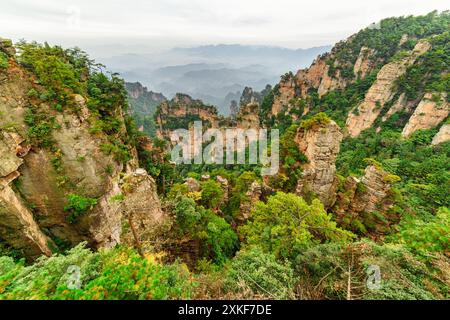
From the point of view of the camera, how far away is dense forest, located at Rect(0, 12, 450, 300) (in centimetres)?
616

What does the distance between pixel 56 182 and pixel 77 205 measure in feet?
5.90

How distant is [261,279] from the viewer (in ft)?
24.1


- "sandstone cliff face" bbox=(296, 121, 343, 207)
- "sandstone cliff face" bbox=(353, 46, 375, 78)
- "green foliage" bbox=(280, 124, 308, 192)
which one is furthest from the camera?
"sandstone cliff face" bbox=(353, 46, 375, 78)

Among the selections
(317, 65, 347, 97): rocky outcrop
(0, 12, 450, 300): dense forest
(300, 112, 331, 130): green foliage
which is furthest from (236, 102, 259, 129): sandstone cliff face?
(300, 112, 331, 130): green foliage

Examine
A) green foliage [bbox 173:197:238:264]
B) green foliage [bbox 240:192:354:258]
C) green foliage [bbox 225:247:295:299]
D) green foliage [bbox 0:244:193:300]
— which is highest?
green foliage [bbox 0:244:193:300]

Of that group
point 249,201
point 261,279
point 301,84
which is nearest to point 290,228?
point 261,279

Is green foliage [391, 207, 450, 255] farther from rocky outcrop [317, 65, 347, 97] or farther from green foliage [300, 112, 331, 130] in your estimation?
rocky outcrop [317, 65, 347, 97]

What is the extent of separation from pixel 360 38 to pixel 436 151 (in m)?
52.6

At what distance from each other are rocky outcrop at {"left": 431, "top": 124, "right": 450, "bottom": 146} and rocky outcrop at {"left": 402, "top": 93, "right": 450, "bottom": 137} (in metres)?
3.48

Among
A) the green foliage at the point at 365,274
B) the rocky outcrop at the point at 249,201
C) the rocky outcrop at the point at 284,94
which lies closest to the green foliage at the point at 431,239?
the green foliage at the point at 365,274

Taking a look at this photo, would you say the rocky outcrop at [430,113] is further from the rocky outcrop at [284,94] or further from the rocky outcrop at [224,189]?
the rocky outcrop at [284,94]

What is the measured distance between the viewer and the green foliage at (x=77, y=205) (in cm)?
1202
